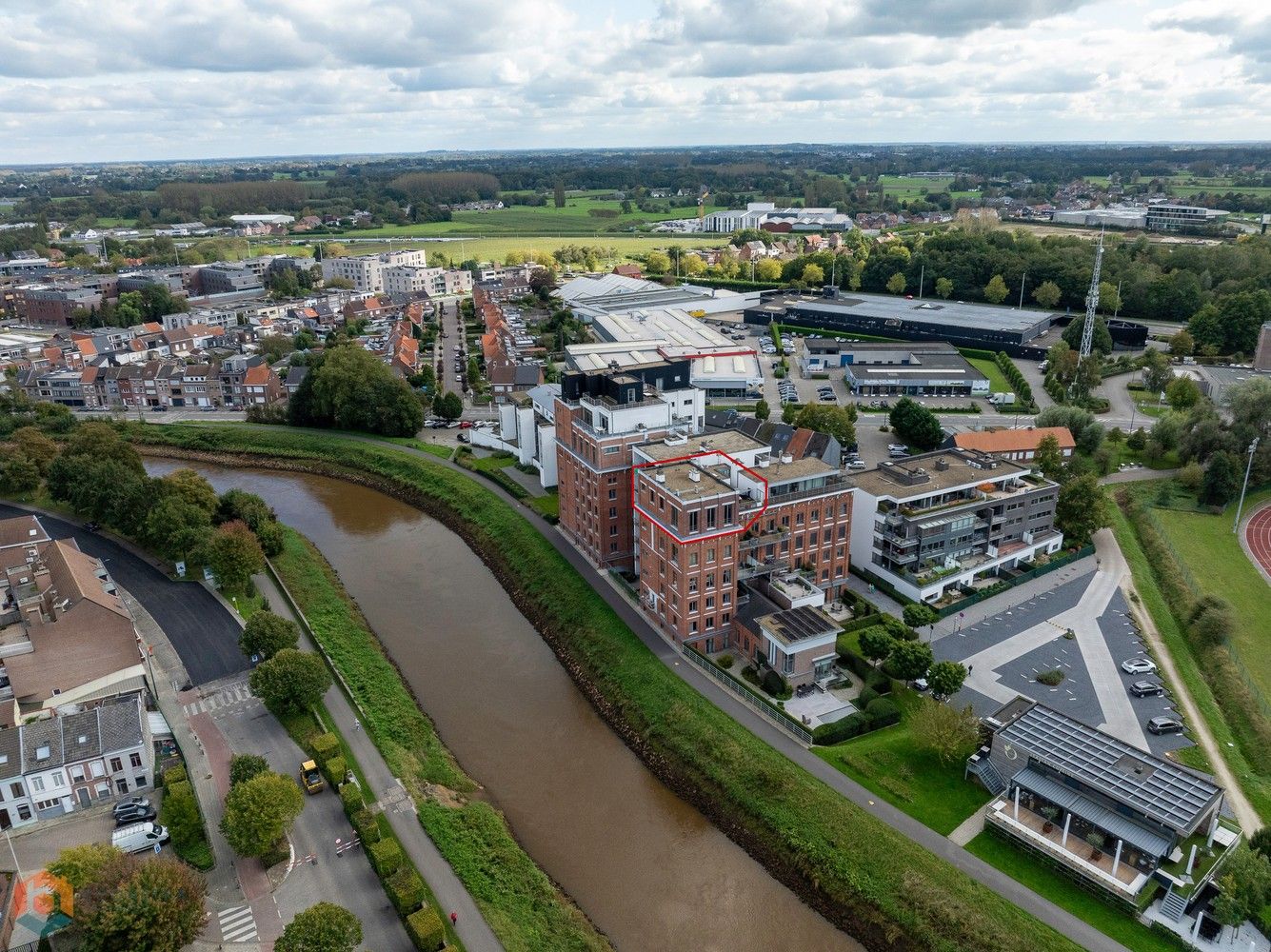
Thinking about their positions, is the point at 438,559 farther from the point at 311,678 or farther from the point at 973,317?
the point at 973,317

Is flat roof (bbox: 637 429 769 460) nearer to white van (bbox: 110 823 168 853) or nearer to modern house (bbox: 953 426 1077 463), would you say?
modern house (bbox: 953 426 1077 463)

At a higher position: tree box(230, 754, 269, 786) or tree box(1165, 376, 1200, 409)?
tree box(1165, 376, 1200, 409)

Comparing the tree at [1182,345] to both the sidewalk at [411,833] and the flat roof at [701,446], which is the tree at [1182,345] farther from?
the sidewalk at [411,833]

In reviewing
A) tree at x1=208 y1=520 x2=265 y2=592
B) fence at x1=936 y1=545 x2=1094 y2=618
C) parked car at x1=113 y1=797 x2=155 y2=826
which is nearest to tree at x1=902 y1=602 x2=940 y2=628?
fence at x1=936 y1=545 x2=1094 y2=618

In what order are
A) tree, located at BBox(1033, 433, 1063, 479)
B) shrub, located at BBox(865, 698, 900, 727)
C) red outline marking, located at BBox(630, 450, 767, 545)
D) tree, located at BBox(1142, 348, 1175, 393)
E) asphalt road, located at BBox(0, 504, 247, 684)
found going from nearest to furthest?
shrub, located at BBox(865, 698, 900, 727), red outline marking, located at BBox(630, 450, 767, 545), asphalt road, located at BBox(0, 504, 247, 684), tree, located at BBox(1033, 433, 1063, 479), tree, located at BBox(1142, 348, 1175, 393)

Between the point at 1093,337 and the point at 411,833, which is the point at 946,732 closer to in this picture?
the point at 411,833

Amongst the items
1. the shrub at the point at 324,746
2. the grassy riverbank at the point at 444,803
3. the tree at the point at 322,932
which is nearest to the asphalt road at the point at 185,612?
the grassy riverbank at the point at 444,803

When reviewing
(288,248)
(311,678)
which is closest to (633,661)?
(311,678)
